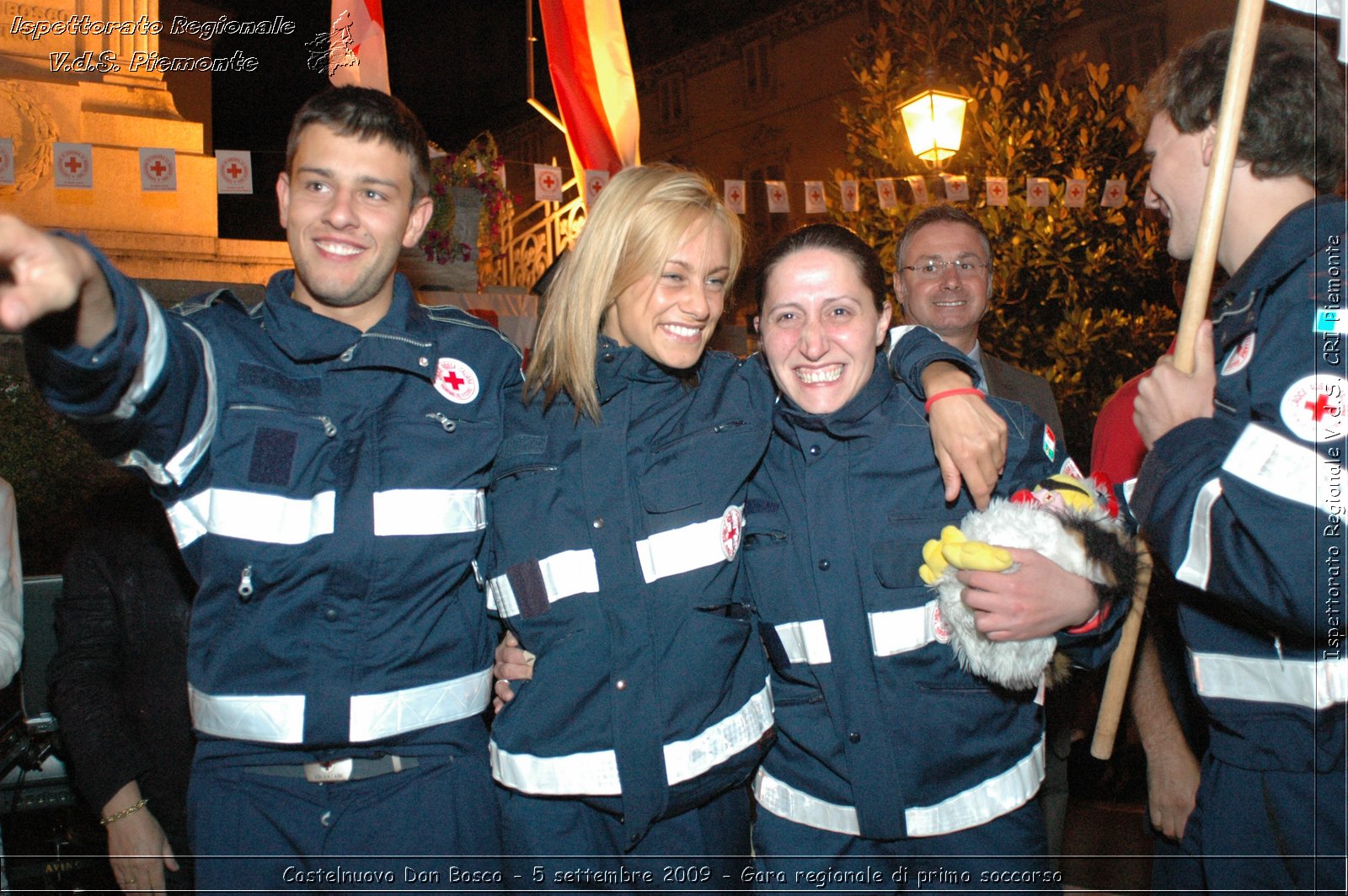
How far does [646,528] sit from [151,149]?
19.6 ft

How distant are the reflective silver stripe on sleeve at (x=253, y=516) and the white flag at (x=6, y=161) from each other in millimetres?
5375

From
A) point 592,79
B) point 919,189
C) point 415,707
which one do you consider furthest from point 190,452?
point 919,189

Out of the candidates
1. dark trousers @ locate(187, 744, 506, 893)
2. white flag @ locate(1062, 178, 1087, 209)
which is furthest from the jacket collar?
white flag @ locate(1062, 178, 1087, 209)

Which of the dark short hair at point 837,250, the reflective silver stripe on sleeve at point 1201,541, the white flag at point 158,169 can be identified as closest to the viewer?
the reflective silver stripe on sleeve at point 1201,541

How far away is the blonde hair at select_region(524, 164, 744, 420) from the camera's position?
101 inches

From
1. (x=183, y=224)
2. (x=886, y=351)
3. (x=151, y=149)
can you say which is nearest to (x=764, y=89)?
(x=183, y=224)

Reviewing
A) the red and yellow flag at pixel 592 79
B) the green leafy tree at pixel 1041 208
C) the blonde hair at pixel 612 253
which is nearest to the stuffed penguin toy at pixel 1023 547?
the blonde hair at pixel 612 253

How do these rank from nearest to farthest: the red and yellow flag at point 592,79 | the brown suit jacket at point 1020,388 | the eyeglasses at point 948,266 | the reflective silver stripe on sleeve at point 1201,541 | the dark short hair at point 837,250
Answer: the reflective silver stripe on sleeve at point 1201,541 → the dark short hair at point 837,250 → the brown suit jacket at point 1020,388 → the eyeglasses at point 948,266 → the red and yellow flag at point 592,79

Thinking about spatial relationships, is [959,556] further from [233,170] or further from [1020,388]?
[233,170]

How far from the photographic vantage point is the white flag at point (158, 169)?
22.1ft

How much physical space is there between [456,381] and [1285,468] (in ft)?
5.84

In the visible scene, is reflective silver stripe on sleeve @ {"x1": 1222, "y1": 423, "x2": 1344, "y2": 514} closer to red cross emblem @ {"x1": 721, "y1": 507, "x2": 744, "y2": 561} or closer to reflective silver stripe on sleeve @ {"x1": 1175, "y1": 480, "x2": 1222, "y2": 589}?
reflective silver stripe on sleeve @ {"x1": 1175, "y1": 480, "x2": 1222, "y2": 589}

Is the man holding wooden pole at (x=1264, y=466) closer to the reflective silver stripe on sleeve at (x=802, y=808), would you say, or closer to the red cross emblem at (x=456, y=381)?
the reflective silver stripe on sleeve at (x=802, y=808)

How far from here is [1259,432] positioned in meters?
1.81
